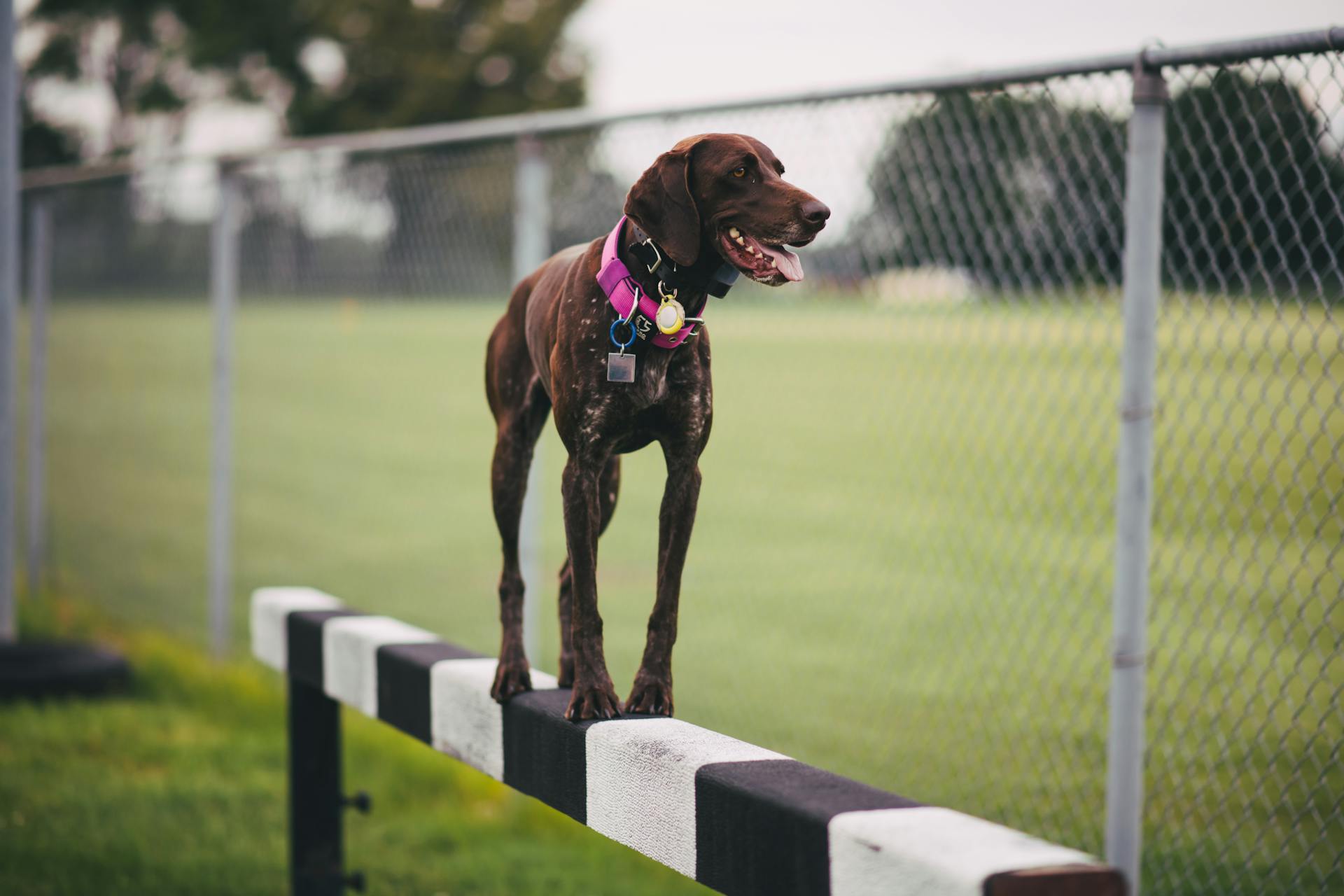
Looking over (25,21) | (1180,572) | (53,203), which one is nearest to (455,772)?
(1180,572)

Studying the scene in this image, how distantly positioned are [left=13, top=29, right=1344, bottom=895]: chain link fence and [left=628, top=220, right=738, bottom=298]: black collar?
144 centimetres

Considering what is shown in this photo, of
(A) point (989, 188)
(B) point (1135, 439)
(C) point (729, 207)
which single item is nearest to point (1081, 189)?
(A) point (989, 188)

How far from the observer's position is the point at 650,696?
1891 mm

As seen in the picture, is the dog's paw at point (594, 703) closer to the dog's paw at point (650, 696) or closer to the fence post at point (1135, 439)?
the dog's paw at point (650, 696)

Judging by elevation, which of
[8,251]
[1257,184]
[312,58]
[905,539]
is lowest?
[905,539]

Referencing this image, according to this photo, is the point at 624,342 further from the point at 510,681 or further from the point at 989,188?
the point at 989,188

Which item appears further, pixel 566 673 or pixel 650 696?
pixel 566 673

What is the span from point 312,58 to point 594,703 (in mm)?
48243

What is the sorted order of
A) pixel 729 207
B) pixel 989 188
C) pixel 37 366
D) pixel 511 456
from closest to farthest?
pixel 729 207, pixel 511 456, pixel 989 188, pixel 37 366

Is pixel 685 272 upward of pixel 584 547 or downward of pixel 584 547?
upward

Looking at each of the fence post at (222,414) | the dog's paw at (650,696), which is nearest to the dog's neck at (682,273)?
the dog's paw at (650,696)

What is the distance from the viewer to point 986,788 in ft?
14.5

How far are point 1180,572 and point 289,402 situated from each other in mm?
13648

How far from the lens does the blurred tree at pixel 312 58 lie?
41938mm
